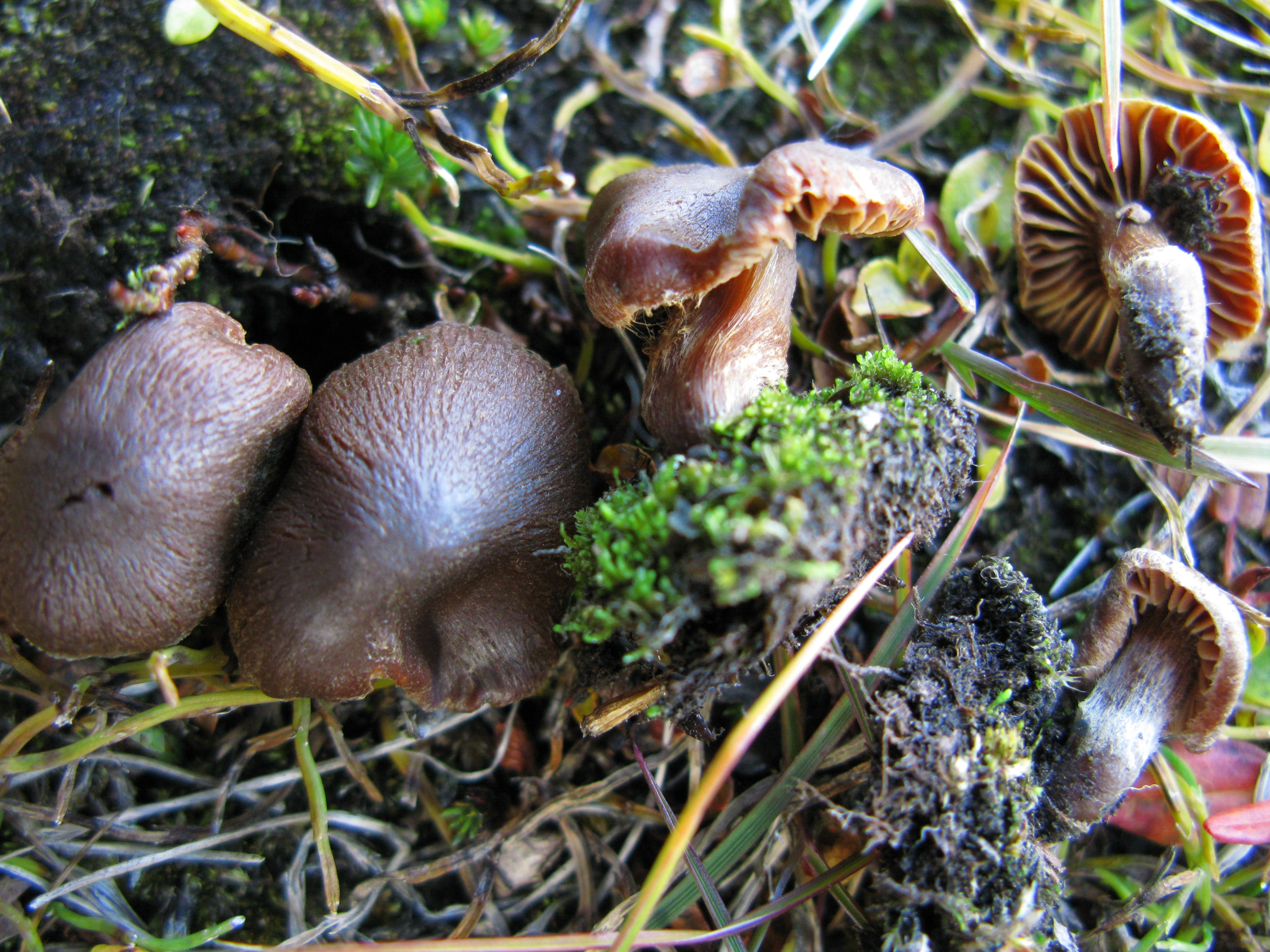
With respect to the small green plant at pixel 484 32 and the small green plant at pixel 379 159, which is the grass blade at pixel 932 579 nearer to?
the small green plant at pixel 379 159

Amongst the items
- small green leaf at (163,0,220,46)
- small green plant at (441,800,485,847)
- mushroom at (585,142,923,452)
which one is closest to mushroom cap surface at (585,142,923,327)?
mushroom at (585,142,923,452)

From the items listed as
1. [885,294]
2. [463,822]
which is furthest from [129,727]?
[885,294]

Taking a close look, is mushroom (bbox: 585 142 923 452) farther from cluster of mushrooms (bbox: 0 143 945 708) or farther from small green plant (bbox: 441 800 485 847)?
small green plant (bbox: 441 800 485 847)

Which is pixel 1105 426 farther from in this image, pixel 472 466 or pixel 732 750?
pixel 472 466

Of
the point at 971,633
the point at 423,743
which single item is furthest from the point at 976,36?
the point at 423,743

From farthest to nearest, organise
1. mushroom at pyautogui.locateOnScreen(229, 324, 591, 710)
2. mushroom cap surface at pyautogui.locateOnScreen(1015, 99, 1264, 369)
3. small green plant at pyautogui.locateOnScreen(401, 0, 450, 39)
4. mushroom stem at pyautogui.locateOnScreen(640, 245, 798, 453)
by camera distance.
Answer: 1. small green plant at pyautogui.locateOnScreen(401, 0, 450, 39)
2. mushroom cap surface at pyautogui.locateOnScreen(1015, 99, 1264, 369)
3. mushroom stem at pyautogui.locateOnScreen(640, 245, 798, 453)
4. mushroom at pyautogui.locateOnScreen(229, 324, 591, 710)

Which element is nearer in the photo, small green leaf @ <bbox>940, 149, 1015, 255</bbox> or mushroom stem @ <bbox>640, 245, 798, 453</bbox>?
mushroom stem @ <bbox>640, 245, 798, 453</bbox>

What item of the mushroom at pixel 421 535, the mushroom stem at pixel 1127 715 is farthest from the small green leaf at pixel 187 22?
the mushroom stem at pixel 1127 715
